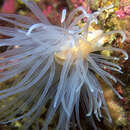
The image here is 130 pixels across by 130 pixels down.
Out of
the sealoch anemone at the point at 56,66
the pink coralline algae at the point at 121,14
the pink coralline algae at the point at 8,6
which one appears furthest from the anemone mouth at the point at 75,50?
the pink coralline algae at the point at 8,6

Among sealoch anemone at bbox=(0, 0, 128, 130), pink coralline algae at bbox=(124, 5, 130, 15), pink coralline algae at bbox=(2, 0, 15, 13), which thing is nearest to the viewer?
sealoch anemone at bbox=(0, 0, 128, 130)

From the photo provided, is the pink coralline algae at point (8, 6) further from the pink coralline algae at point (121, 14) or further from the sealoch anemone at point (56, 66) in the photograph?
the pink coralline algae at point (121, 14)

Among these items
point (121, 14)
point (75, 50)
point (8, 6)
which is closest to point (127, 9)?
point (121, 14)

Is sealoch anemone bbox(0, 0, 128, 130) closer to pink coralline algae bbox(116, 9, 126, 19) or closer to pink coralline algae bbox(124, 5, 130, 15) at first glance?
pink coralline algae bbox(116, 9, 126, 19)

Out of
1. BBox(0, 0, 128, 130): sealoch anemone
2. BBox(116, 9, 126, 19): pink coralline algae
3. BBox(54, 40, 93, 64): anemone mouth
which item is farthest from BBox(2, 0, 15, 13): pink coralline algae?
BBox(116, 9, 126, 19): pink coralline algae

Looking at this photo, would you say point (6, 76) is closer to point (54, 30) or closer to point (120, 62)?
point (54, 30)

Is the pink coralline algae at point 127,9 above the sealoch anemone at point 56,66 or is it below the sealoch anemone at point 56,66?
above

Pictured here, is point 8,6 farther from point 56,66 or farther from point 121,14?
point 121,14

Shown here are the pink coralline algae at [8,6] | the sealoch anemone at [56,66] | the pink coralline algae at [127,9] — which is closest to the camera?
the sealoch anemone at [56,66]

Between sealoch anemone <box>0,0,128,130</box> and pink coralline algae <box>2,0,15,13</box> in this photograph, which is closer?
sealoch anemone <box>0,0,128,130</box>

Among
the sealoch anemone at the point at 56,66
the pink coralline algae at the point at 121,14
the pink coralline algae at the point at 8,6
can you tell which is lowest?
the sealoch anemone at the point at 56,66

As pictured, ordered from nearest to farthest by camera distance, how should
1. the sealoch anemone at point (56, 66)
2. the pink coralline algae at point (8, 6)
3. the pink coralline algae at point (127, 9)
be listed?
1. the sealoch anemone at point (56, 66)
2. the pink coralline algae at point (127, 9)
3. the pink coralline algae at point (8, 6)

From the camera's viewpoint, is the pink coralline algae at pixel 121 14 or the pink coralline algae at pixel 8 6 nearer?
the pink coralline algae at pixel 121 14
